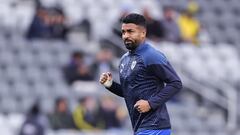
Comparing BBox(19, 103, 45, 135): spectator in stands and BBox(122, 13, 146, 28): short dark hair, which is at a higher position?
BBox(122, 13, 146, 28): short dark hair

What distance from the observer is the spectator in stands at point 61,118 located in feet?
44.3

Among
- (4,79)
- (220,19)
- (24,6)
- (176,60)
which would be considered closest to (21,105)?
(4,79)

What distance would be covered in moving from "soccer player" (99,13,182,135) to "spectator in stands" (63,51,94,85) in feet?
22.8

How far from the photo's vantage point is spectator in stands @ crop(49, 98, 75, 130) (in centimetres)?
1349

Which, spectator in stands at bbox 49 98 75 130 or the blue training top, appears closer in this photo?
the blue training top

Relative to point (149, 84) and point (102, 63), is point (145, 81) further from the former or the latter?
point (102, 63)

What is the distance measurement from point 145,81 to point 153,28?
27.4 ft

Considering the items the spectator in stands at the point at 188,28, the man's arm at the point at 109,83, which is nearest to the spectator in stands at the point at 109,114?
the spectator in stands at the point at 188,28

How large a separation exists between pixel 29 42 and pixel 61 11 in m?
0.79

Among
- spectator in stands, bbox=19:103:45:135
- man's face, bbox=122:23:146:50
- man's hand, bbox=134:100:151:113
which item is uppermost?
man's face, bbox=122:23:146:50

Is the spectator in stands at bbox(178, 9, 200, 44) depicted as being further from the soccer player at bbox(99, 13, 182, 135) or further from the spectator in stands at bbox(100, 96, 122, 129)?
the soccer player at bbox(99, 13, 182, 135)

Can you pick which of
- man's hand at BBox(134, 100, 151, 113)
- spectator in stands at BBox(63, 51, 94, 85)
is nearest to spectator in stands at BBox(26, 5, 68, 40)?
spectator in stands at BBox(63, 51, 94, 85)

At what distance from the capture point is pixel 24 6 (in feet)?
49.8

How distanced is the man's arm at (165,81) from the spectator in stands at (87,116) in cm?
647
